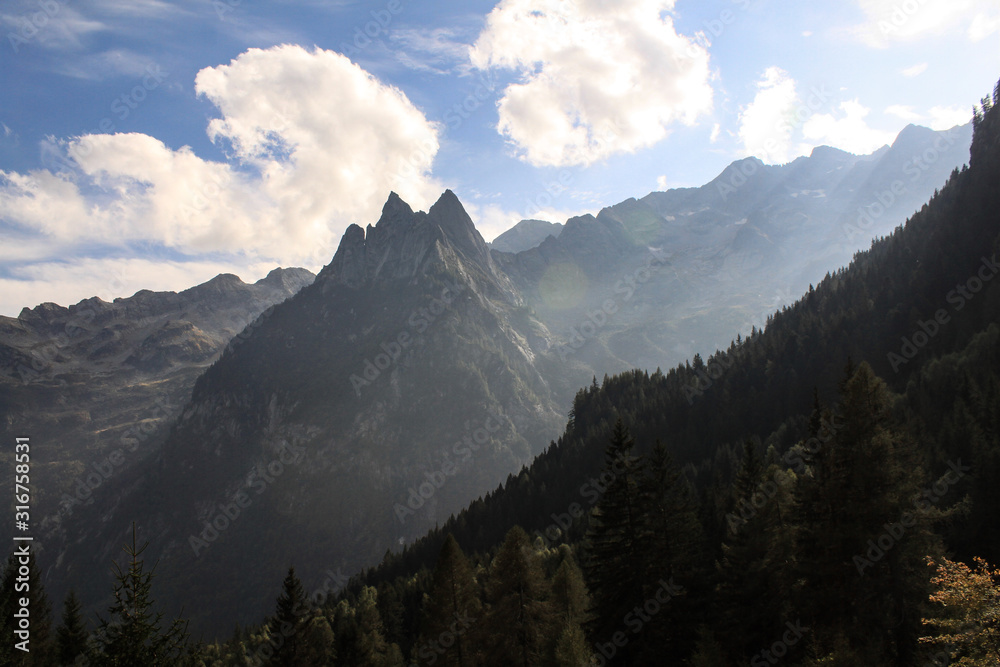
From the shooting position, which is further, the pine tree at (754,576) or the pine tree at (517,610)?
the pine tree at (517,610)

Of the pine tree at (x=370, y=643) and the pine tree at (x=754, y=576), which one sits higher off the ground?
the pine tree at (x=754, y=576)

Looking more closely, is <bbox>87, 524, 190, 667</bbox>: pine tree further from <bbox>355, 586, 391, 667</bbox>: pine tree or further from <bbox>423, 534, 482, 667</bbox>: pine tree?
<bbox>355, 586, 391, 667</bbox>: pine tree

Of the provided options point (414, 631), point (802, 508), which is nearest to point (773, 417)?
point (414, 631)

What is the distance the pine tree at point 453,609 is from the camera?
4050cm

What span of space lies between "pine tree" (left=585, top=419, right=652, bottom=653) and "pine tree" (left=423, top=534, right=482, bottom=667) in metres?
11.7

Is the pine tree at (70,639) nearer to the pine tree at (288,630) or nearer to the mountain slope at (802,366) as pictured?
the pine tree at (288,630)

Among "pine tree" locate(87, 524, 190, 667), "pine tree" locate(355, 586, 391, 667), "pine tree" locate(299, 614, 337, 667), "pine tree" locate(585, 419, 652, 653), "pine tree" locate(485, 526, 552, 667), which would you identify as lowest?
"pine tree" locate(355, 586, 391, 667)

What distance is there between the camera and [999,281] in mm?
95812

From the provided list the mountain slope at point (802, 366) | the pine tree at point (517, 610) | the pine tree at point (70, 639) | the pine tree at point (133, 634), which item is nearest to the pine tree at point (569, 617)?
the pine tree at point (517, 610)

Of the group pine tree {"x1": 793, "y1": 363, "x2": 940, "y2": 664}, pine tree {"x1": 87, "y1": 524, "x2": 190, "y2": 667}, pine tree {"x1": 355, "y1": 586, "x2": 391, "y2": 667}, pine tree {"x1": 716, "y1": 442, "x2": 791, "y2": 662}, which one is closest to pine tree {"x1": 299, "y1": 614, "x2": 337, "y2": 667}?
pine tree {"x1": 355, "y1": 586, "x2": 391, "y2": 667}

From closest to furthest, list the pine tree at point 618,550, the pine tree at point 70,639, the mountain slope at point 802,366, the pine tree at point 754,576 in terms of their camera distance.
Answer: the pine tree at point 618,550
the pine tree at point 754,576
the pine tree at point 70,639
the mountain slope at point 802,366

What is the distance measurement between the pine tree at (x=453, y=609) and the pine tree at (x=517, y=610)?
278cm

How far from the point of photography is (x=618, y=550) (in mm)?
31172

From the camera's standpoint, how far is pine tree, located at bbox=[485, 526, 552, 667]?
36.8m
